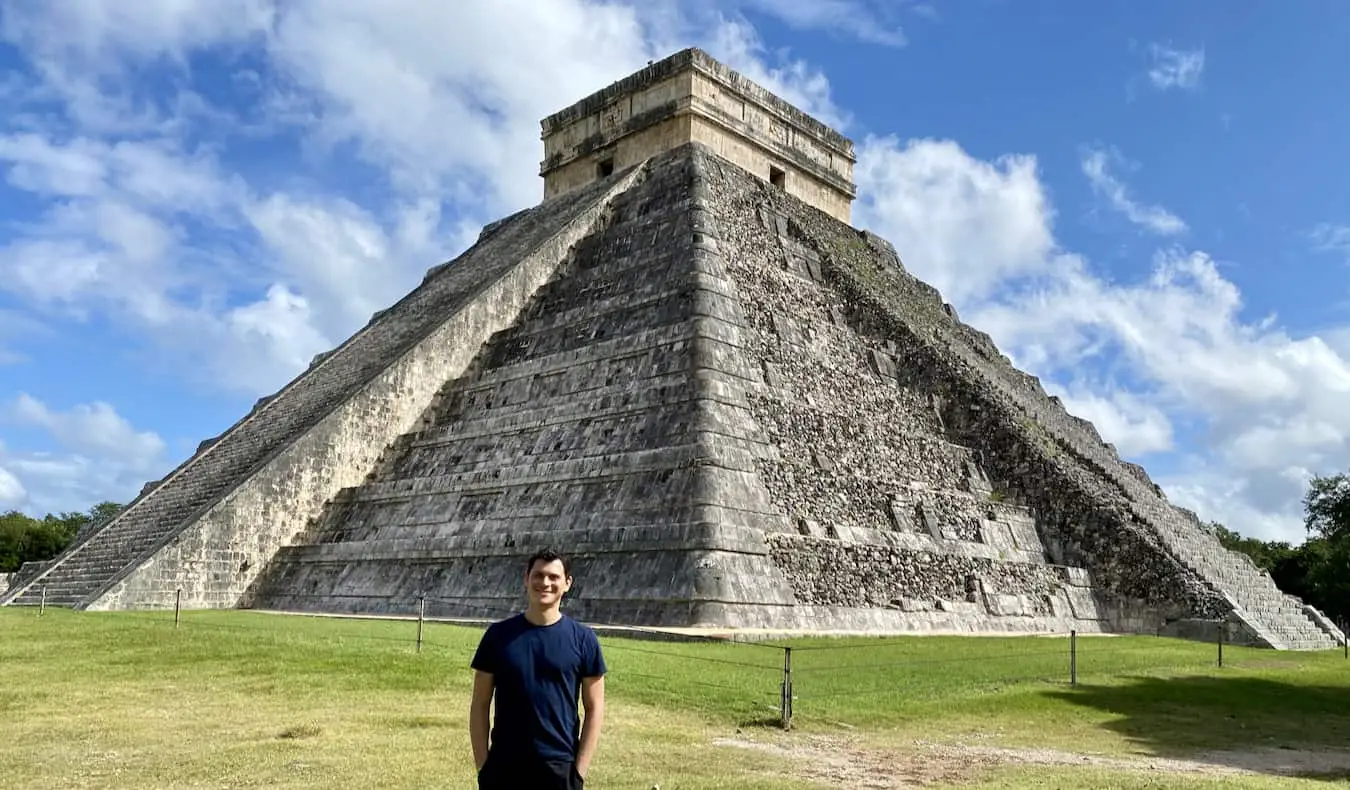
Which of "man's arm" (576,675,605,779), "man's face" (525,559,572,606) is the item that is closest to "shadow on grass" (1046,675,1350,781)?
"man's arm" (576,675,605,779)

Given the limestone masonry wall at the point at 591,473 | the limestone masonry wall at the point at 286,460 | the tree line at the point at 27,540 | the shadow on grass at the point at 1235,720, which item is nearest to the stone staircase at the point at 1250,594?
the shadow on grass at the point at 1235,720

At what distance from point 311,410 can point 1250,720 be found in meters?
15.8

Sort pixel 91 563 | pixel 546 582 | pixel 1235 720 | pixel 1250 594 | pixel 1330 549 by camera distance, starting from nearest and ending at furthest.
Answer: pixel 546 582 < pixel 1235 720 < pixel 91 563 < pixel 1250 594 < pixel 1330 549

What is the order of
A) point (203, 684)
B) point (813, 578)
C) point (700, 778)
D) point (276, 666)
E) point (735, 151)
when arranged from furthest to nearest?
point (735, 151) < point (813, 578) < point (276, 666) < point (203, 684) < point (700, 778)

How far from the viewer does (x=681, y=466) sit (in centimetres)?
1377

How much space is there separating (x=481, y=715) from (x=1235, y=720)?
845 centimetres

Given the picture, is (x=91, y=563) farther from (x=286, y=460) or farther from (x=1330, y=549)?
(x=1330, y=549)

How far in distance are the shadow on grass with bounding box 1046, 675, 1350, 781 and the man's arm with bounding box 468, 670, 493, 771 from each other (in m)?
5.89

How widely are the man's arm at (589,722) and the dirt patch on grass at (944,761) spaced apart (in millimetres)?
2976

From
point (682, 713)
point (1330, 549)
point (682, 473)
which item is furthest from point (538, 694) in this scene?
point (1330, 549)

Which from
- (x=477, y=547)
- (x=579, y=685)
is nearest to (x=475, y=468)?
Answer: (x=477, y=547)

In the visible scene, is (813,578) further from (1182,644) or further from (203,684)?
(203,684)

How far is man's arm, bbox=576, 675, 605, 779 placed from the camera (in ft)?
11.7

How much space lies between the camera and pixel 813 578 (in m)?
13.8
